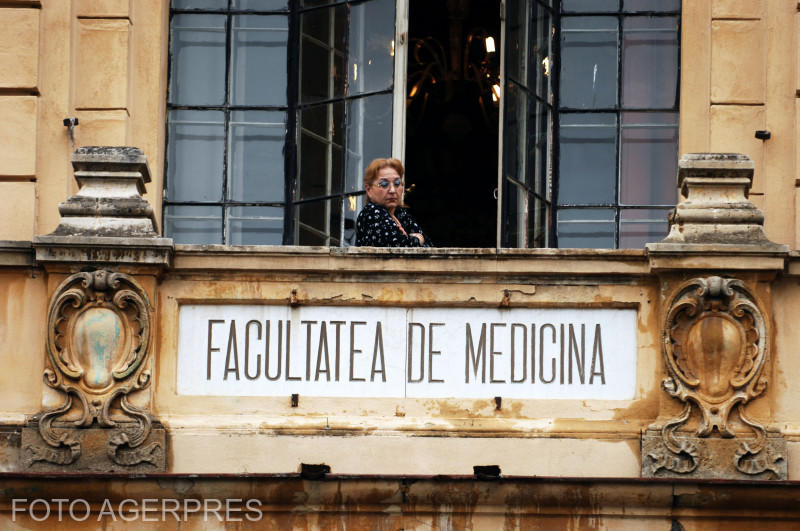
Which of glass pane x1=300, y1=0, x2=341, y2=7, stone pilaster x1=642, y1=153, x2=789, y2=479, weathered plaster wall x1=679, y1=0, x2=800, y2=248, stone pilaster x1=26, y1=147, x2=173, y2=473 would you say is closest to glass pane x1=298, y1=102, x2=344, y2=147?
glass pane x1=300, y1=0, x2=341, y2=7

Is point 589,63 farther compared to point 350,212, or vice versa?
point 589,63

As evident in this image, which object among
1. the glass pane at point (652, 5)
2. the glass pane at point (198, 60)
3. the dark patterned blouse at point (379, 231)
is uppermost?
the glass pane at point (652, 5)

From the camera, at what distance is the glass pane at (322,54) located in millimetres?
16406

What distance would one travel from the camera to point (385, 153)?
16.1 m

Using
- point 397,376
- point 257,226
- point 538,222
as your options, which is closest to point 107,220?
point 397,376

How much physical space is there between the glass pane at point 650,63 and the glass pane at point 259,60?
9.25 ft

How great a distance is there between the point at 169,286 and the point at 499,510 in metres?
2.68

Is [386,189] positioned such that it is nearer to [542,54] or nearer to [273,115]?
[273,115]

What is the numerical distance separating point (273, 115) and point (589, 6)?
276cm

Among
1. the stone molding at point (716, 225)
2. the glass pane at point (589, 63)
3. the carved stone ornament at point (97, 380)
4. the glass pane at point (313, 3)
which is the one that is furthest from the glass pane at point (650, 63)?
the carved stone ornament at point (97, 380)

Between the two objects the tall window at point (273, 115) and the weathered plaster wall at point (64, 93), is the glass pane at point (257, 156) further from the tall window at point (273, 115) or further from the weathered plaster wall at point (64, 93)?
the weathered plaster wall at point (64, 93)

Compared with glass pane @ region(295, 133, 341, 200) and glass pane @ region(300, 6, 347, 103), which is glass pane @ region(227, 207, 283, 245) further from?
glass pane @ region(300, 6, 347, 103)

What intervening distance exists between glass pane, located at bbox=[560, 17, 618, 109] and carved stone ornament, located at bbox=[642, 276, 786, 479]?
11.8 ft

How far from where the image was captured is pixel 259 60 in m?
16.6
